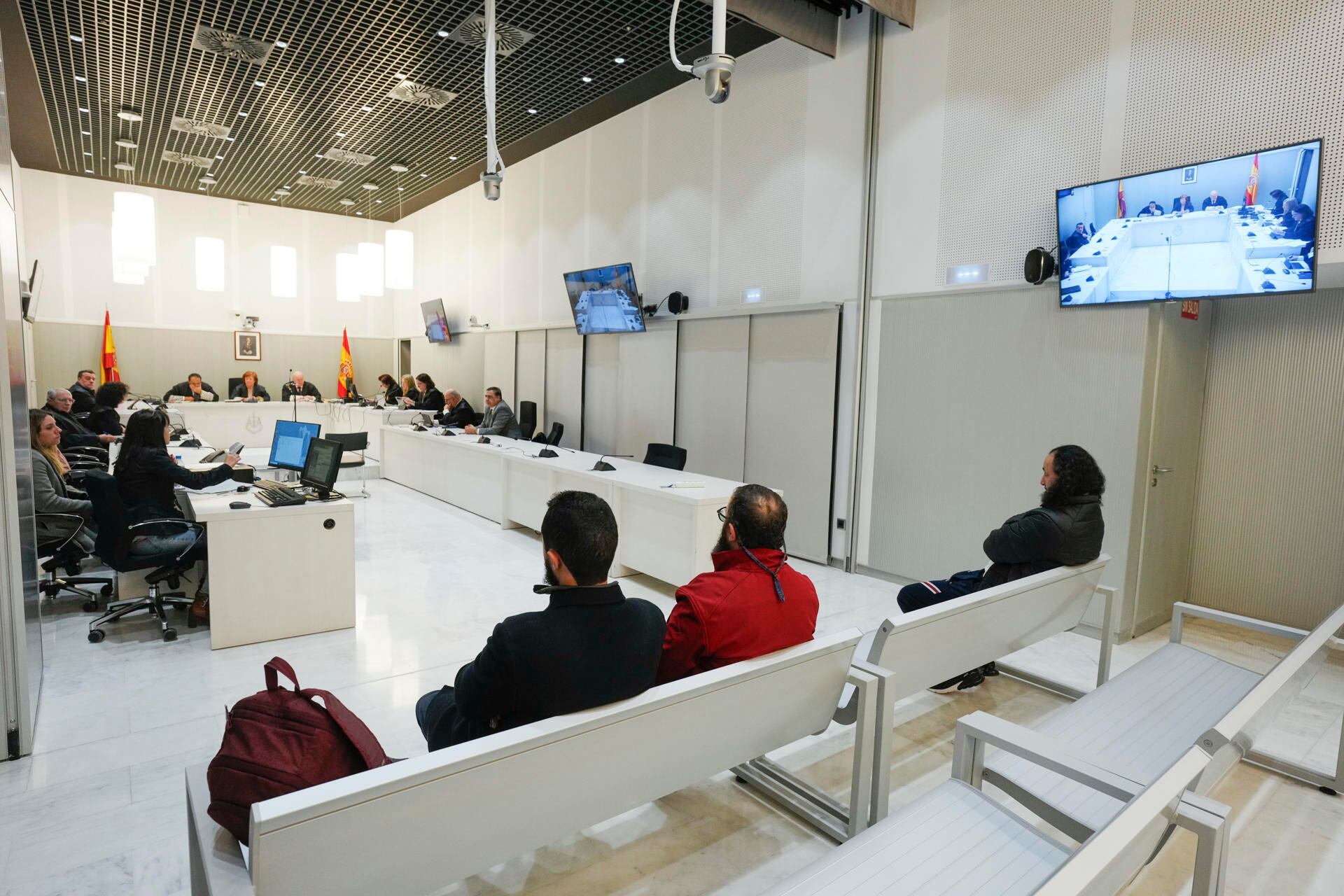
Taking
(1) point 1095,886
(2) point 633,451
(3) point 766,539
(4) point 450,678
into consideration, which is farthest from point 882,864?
(2) point 633,451

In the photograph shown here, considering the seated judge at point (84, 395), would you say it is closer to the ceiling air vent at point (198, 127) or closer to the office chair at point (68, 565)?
the ceiling air vent at point (198, 127)

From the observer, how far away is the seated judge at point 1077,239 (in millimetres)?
4137

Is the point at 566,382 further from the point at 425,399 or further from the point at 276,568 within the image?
the point at 276,568

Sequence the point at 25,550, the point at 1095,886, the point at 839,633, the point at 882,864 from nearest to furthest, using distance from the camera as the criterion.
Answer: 1. the point at 1095,886
2. the point at 882,864
3. the point at 839,633
4. the point at 25,550

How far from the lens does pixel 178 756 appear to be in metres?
2.74

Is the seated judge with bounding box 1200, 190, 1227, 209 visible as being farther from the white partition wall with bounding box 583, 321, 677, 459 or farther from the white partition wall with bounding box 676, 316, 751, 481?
the white partition wall with bounding box 583, 321, 677, 459

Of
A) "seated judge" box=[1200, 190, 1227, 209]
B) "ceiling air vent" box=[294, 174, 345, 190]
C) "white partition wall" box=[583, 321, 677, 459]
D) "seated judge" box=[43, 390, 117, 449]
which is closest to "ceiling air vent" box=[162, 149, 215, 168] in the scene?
"ceiling air vent" box=[294, 174, 345, 190]

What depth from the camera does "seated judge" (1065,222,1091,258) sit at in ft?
13.6

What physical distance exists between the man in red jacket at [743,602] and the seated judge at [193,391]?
1139cm

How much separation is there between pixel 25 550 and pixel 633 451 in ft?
18.1

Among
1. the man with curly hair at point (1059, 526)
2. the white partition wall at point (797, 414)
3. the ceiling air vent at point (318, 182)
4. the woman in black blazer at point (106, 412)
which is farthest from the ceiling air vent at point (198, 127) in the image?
the man with curly hair at point (1059, 526)

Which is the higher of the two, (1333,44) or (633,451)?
(1333,44)

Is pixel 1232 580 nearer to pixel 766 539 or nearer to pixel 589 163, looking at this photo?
pixel 766 539

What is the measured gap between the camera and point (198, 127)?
27.9 feet
